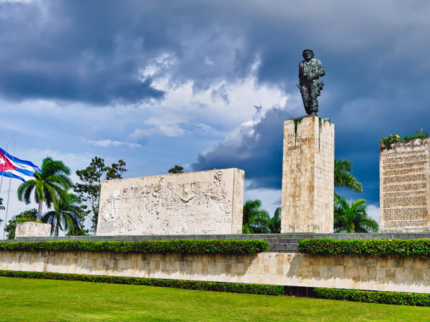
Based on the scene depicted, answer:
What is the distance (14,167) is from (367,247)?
1740 cm

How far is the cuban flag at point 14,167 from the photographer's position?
901 inches

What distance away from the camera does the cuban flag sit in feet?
75.0

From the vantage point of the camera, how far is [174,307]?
32.4ft

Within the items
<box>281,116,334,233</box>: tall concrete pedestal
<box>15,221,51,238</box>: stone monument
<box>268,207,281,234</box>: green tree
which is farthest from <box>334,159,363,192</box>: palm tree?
<box>15,221,51,238</box>: stone monument

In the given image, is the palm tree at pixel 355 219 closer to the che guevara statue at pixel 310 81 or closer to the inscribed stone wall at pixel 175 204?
the inscribed stone wall at pixel 175 204

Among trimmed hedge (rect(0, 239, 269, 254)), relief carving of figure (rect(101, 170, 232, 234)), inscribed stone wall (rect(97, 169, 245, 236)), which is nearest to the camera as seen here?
trimmed hedge (rect(0, 239, 269, 254))

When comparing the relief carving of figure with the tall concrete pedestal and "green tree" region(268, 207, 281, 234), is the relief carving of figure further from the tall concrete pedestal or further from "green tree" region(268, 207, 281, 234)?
"green tree" region(268, 207, 281, 234)

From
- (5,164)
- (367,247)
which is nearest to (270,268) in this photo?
(367,247)

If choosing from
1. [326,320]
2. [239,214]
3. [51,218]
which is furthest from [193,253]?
[51,218]

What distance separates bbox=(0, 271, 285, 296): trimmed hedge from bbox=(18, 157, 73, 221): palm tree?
11.1 meters

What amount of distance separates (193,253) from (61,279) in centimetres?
527

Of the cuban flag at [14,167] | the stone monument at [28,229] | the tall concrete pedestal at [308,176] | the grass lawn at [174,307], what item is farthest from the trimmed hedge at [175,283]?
the cuban flag at [14,167]

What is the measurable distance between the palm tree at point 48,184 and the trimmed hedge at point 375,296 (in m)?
20.4

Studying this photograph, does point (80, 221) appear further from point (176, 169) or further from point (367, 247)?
point (367, 247)
